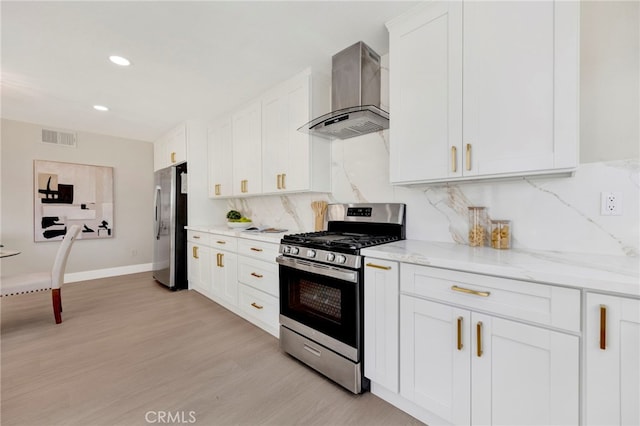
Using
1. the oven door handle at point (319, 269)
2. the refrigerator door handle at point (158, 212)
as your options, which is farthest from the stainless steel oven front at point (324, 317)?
the refrigerator door handle at point (158, 212)

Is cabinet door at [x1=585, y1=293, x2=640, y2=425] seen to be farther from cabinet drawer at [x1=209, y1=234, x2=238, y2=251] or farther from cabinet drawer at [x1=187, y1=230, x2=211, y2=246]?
cabinet drawer at [x1=187, y1=230, x2=211, y2=246]

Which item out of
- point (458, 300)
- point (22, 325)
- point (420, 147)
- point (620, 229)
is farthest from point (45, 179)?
point (620, 229)

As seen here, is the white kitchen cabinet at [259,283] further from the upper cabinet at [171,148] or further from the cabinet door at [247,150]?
the upper cabinet at [171,148]

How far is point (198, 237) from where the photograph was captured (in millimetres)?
3754

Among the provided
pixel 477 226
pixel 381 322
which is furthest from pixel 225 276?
pixel 477 226

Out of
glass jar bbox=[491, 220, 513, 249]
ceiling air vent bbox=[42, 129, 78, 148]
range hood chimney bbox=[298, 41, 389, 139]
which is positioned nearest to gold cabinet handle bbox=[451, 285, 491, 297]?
glass jar bbox=[491, 220, 513, 249]

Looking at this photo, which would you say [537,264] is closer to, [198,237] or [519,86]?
[519,86]

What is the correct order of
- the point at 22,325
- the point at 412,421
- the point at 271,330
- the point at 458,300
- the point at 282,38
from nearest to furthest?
the point at 458,300
the point at 412,421
the point at 282,38
the point at 271,330
the point at 22,325

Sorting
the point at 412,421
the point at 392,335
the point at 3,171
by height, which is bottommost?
the point at 412,421

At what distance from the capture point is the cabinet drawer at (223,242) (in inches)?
118

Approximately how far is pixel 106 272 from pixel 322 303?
15.4 ft

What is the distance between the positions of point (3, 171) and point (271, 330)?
Answer: 15.2 ft

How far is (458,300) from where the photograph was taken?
132cm

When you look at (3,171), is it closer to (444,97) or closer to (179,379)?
(179,379)
